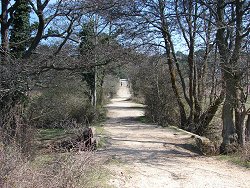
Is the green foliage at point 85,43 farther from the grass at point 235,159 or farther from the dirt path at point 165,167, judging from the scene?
the grass at point 235,159

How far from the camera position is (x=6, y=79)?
1112 centimetres

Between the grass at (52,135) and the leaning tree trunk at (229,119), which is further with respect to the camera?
the leaning tree trunk at (229,119)

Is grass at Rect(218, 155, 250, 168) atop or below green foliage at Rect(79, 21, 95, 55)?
below

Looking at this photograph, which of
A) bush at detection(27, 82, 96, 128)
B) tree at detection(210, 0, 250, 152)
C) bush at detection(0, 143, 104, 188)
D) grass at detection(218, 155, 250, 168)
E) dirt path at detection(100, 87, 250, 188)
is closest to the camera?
bush at detection(0, 143, 104, 188)

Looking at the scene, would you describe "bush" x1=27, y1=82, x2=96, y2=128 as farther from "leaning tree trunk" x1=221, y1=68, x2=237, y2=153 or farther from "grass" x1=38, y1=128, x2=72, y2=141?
"leaning tree trunk" x1=221, y1=68, x2=237, y2=153

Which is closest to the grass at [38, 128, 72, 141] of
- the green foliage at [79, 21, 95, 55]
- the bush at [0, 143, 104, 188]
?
the green foliage at [79, 21, 95, 55]

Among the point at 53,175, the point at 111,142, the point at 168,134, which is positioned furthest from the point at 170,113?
the point at 53,175

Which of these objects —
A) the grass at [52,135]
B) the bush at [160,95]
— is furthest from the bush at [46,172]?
the bush at [160,95]

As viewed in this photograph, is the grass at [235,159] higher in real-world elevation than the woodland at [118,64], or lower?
lower

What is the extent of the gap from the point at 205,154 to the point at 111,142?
3.93m

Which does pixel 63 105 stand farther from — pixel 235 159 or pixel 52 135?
pixel 235 159

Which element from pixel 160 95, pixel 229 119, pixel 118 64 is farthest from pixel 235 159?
pixel 160 95

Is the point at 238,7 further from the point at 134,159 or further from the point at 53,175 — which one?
the point at 53,175

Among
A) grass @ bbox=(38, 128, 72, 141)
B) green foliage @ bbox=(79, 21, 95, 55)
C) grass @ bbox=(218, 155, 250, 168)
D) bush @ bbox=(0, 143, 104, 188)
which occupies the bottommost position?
grass @ bbox=(218, 155, 250, 168)
